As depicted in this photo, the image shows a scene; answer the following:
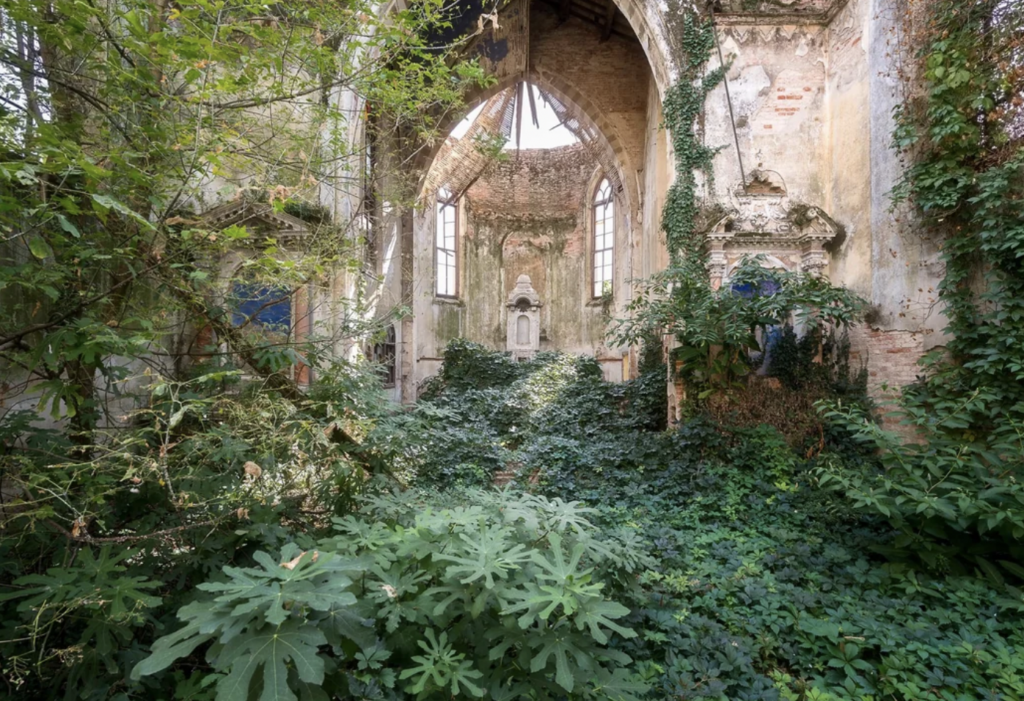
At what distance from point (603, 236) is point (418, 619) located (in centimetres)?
1836

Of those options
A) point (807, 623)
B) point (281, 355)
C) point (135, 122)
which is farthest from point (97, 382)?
point (807, 623)

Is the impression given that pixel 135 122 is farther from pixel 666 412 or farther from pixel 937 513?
pixel 666 412

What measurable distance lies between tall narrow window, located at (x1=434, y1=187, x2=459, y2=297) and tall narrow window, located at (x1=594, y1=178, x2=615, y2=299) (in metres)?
5.27

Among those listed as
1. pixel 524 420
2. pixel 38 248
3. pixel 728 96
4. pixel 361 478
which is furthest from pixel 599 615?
pixel 728 96

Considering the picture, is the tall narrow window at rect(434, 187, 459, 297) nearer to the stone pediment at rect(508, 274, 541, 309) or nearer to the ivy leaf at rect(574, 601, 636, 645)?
the stone pediment at rect(508, 274, 541, 309)

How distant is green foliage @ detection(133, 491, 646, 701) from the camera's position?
1.73 m

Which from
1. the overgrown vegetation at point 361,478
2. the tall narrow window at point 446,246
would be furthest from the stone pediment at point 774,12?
the tall narrow window at point 446,246

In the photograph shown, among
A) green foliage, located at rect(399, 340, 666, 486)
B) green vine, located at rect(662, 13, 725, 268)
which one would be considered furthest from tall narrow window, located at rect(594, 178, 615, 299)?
green vine, located at rect(662, 13, 725, 268)

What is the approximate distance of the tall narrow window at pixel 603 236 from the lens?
62.2 ft

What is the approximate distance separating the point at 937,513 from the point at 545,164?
60.3 feet

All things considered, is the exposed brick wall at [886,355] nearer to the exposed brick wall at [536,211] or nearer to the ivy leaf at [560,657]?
the ivy leaf at [560,657]

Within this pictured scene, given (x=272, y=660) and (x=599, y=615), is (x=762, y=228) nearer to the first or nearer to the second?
(x=599, y=615)

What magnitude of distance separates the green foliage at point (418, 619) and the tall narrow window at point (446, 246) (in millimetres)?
16325

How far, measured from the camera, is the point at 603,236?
19344 millimetres
